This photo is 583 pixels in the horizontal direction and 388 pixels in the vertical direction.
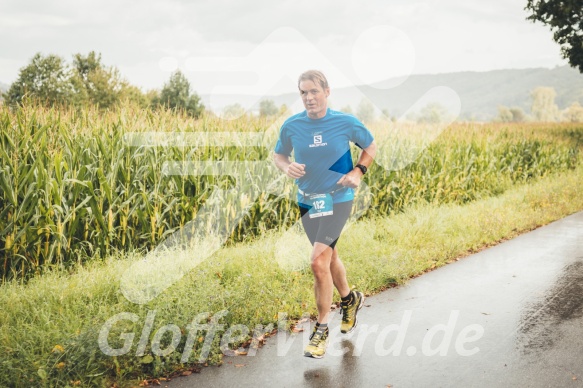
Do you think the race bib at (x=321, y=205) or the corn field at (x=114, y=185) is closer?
the race bib at (x=321, y=205)

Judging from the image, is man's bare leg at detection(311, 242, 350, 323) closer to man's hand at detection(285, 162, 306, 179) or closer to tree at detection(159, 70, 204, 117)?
man's hand at detection(285, 162, 306, 179)

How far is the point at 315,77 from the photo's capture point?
14.4ft

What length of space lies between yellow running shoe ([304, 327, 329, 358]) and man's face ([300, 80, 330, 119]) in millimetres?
1788

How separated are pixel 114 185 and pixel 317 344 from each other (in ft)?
12.9

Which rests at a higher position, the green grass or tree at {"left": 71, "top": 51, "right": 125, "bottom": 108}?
tree at {"left": 71, "top": 51, "right": 125, "bottom": 108}

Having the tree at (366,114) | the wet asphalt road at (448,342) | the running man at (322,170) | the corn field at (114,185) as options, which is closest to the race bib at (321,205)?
the running man at (322,170)

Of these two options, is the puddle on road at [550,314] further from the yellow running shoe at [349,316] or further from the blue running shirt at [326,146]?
the blue running shirt at [326,146]

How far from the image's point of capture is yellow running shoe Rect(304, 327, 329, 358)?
170 inches

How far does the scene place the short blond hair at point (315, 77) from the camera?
172 inches

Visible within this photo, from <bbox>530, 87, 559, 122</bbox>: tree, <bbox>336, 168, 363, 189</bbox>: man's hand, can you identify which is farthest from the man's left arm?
<bbox>530, 87, 559, 122</bbox>: tree

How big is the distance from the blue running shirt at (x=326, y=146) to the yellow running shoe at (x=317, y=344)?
3.54 feet

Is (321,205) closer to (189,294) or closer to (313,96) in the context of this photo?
(313,96)

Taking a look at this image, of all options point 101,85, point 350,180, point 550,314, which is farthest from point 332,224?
point 101,85

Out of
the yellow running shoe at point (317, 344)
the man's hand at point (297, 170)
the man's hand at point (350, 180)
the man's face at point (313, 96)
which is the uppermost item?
the man's face at point (313, 96)
